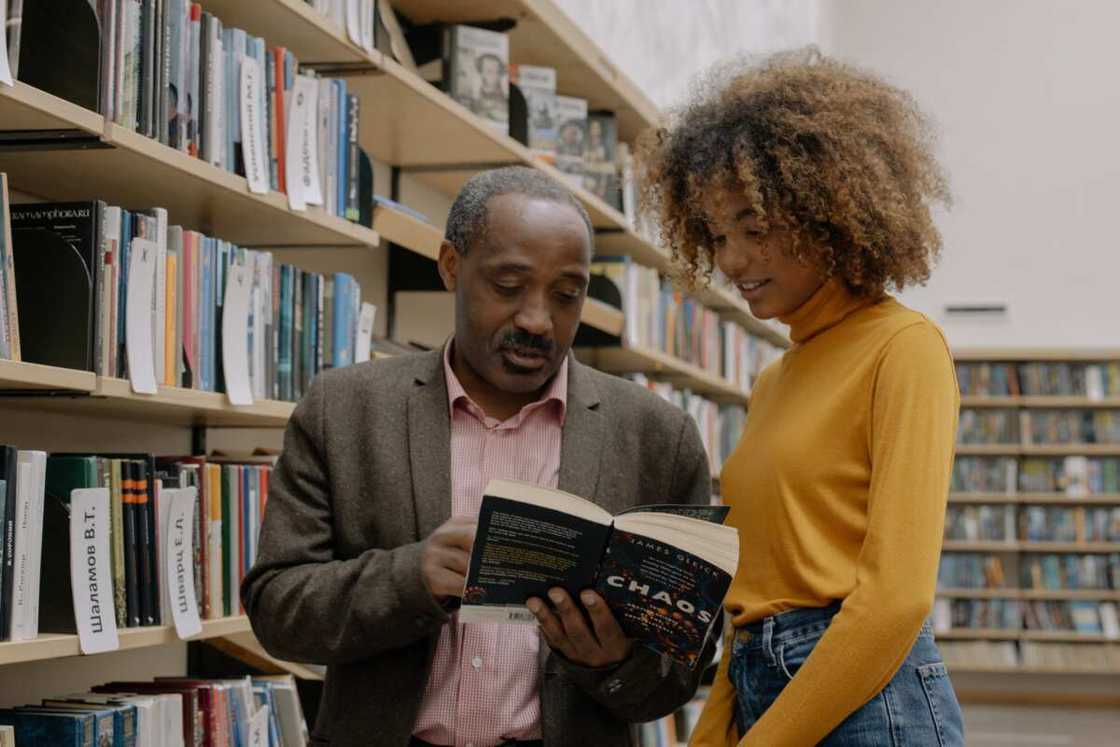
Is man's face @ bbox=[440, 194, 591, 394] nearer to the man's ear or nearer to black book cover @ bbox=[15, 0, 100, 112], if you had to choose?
the man's ear

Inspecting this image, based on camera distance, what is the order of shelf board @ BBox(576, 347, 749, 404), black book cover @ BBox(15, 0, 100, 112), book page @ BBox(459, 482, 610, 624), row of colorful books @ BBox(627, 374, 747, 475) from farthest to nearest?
row of colorful books @ BBox(627, 374, 747, 475) < shelf board @ BBox(576, 347, 749, 404) < black book cover @ BBox(15, 0, 100, 112) < book page @ BBox(459, 482, 610, 624)

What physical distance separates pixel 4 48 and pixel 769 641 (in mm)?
1185

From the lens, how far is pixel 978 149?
942 cm

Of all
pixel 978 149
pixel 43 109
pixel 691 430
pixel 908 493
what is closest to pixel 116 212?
pixel 43 109

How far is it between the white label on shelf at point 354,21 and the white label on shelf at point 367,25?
0.01 m

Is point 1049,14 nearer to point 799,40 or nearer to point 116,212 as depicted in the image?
point 799,40

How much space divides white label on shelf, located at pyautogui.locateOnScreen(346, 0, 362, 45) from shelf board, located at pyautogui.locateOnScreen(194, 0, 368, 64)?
2cm

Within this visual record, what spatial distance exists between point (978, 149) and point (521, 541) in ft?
29.6

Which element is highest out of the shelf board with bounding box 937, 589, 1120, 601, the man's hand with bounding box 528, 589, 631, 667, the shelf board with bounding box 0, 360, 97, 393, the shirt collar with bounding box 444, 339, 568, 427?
the shelf board with bounding box 0, 360, 97, 393

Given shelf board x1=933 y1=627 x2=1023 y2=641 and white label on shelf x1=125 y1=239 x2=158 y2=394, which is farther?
shelf board x1=933 y1=627 x2=1023 y2=641

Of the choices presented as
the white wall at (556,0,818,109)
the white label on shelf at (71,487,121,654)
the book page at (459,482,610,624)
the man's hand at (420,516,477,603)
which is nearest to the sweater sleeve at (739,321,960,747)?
the book page at (459,482,610,624)

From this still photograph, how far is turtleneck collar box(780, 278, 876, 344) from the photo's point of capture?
1.52 m

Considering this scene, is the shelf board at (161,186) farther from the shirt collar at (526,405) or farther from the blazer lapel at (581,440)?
the blazer lapel at (581,440)

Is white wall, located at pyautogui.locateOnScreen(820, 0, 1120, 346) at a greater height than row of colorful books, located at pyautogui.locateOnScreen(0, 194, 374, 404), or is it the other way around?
white wall, located at pyautogui.locateOnScreen(820, 0, 1120, 346)
